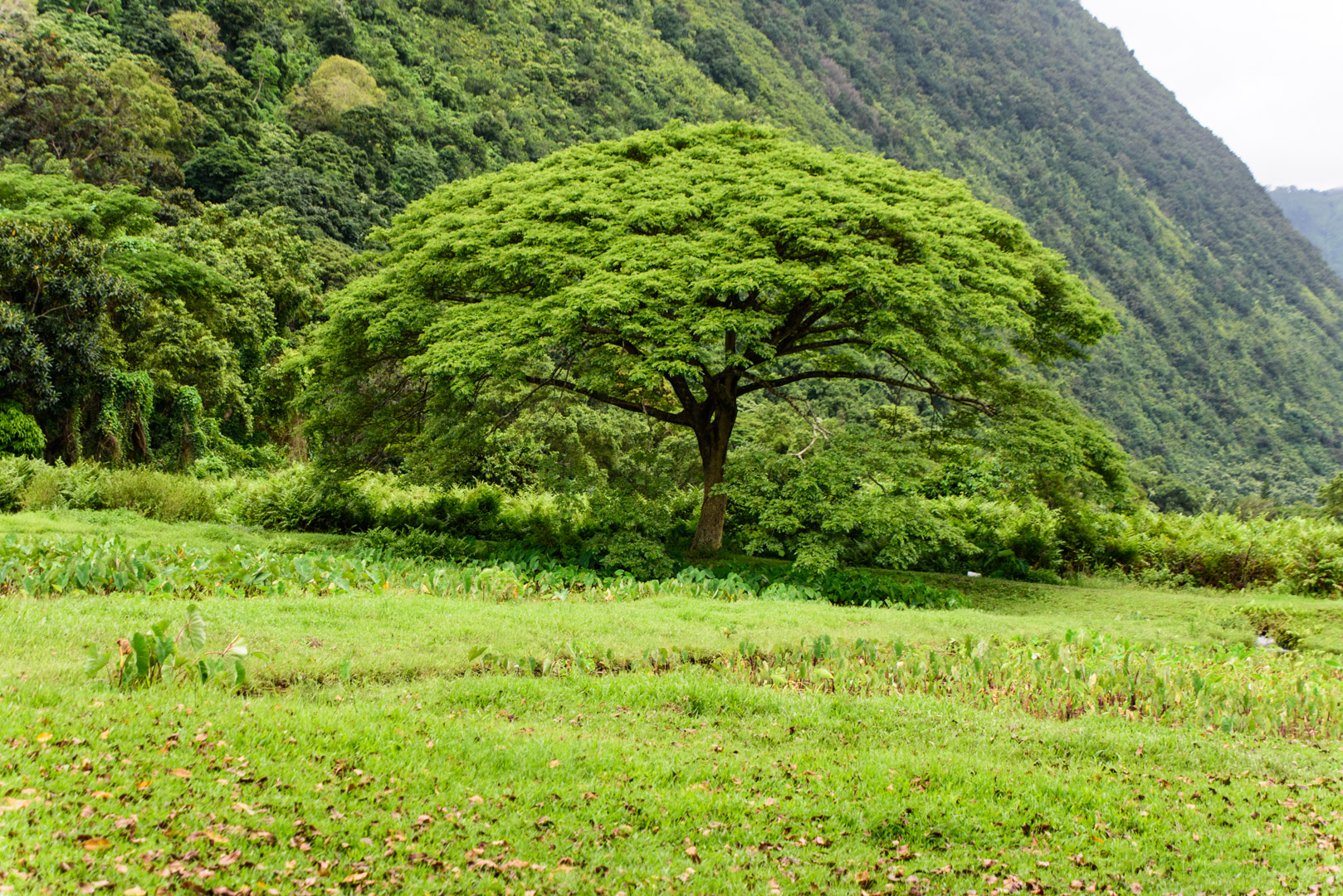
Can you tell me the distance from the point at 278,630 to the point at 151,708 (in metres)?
1.85

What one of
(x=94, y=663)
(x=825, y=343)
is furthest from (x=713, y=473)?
(x=94, y=663)

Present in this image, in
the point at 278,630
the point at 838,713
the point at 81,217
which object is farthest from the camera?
the point at 81,217

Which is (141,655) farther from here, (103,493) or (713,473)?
(103,493)

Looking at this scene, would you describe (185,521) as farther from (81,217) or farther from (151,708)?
(81,217)

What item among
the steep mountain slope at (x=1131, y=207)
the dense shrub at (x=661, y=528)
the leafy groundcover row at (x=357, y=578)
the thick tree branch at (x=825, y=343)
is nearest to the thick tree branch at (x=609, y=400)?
the dense shrub at (x=661, y=528)

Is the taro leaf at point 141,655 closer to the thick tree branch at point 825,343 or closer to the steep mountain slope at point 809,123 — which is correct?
the thick tree branch at point 825,343

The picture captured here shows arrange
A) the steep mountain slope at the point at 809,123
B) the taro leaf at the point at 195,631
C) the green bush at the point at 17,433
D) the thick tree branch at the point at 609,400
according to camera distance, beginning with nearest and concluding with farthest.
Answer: the taro leaf at the point at 195,631 → the thick tree branch at the point at 609,400 → the green bush at the point at 17,433 → the steep mountain slope at the point at 809,123

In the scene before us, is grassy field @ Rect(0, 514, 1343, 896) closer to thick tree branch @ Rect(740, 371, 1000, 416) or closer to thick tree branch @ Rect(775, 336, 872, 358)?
thick tree branch @ Rect(740, 371, 1000, 416)

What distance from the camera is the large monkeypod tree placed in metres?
10.8

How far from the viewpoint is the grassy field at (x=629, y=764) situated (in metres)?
3.22

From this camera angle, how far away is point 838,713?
5457 mm

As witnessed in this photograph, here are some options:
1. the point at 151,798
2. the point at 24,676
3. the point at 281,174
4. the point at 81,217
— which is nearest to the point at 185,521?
the point at 24,676

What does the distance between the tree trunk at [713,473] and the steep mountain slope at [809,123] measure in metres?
8.13

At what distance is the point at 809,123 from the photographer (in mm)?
78688
